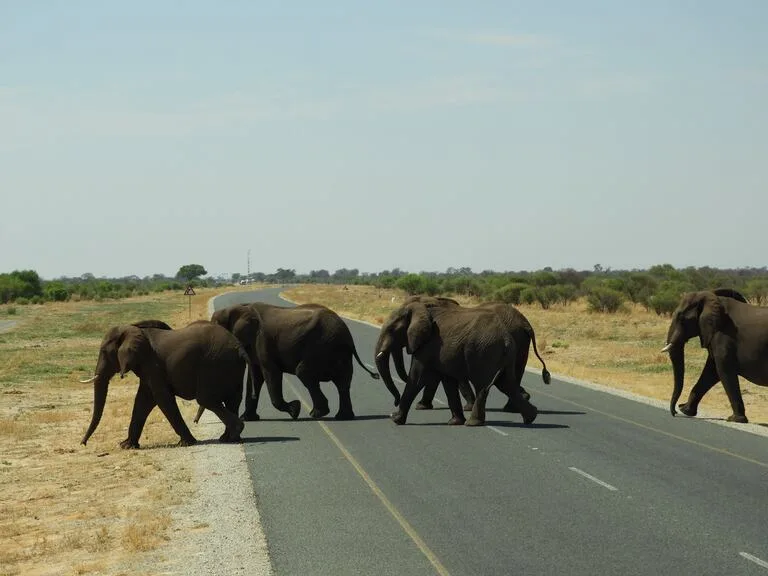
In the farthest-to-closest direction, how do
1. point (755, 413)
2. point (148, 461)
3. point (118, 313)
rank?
point (118, 313), point (755, 413), point (148, 461)

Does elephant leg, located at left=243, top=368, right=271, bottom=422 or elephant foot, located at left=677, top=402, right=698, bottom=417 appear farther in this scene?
elephant foot, located at left=677, top=402, right=698, bottom=417

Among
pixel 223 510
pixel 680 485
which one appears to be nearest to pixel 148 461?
pixel 223 510

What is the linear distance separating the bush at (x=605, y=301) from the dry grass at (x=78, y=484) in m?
44.5

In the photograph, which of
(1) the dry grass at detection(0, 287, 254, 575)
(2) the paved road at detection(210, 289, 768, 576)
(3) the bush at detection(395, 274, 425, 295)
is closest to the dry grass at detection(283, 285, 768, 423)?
(2) the paved road at detection(210, 289, 768, 576)

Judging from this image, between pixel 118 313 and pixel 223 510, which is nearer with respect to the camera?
pixel 223 510

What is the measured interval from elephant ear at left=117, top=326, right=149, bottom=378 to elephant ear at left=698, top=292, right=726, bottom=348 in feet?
33.4

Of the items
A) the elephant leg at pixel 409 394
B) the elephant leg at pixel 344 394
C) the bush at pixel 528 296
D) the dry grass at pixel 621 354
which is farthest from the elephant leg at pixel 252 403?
the bush at pixel 528 296

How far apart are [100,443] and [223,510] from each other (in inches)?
330

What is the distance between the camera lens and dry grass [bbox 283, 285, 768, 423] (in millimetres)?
30016

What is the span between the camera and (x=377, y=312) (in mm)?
79812

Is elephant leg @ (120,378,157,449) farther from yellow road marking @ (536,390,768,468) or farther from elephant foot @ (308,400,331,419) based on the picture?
yellow road marking @ (536,390,768,468)

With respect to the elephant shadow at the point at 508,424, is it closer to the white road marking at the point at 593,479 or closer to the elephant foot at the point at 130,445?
the white road marking at the point at 593,479

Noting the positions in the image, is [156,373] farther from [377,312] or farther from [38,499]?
[377,312]

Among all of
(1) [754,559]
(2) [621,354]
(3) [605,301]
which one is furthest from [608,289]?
(1) [754,559]
